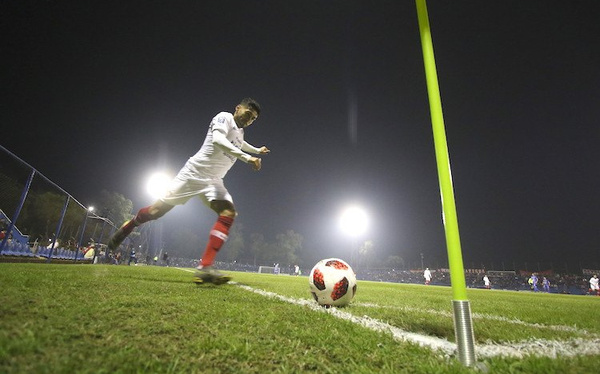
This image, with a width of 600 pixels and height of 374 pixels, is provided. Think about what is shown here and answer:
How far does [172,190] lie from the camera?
5.04 m

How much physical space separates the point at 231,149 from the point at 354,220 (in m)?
55.4

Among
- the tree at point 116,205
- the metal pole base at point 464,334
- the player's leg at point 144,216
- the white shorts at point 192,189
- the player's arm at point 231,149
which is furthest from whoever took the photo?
the tree at point 116,205

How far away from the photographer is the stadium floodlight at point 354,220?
58125 millimetres

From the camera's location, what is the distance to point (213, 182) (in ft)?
16.8

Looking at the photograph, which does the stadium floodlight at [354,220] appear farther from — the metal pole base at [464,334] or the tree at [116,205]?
the metal pole base at [464,334]

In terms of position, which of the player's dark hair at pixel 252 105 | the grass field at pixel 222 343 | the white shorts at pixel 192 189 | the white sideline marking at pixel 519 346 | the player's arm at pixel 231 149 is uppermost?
the player's dark hair at pixel 252 105

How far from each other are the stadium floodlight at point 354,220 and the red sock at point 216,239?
178ft

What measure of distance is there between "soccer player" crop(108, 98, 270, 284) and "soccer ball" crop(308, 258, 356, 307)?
1.63 m

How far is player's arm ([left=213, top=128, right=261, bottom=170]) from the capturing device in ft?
14.6

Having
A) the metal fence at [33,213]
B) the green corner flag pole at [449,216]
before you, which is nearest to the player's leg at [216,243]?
the green corner flag pole at [449,216]

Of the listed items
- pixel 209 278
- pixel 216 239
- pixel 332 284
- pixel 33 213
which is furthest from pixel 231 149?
pixel 33 213

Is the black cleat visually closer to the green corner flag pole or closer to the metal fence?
the green corner flag pole

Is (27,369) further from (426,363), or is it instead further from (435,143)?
(435,143)

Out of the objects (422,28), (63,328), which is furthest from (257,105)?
(63,328)
